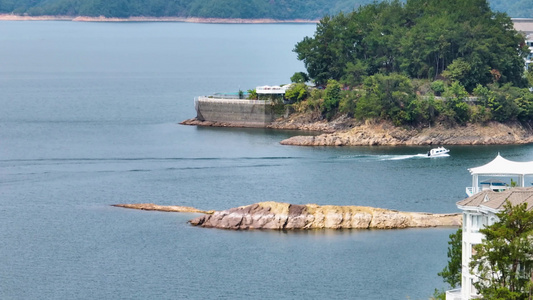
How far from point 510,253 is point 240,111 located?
74207mm

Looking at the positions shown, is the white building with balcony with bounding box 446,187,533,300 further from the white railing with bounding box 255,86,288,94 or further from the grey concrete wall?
the white railing with bounding box 255,86,288,94

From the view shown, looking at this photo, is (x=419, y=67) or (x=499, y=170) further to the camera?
(x=419, y=67)

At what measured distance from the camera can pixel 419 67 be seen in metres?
Result: 117

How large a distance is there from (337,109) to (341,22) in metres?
14.3

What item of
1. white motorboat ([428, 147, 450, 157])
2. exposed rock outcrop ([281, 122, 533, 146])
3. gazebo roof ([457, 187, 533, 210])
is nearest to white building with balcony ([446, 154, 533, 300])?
gazebo roof ([457, 187, 533, 210])

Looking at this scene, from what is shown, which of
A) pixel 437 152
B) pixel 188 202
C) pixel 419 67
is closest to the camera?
pixel 188 202

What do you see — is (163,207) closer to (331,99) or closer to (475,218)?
(475,218)

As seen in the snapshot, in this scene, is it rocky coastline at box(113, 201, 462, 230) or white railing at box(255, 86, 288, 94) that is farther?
white railing at box(255, 86, 288, 94)

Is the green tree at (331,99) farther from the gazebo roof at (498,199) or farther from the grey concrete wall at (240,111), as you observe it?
the gazebo roof at (498,199)

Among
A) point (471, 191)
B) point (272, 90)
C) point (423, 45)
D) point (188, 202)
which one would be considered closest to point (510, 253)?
point (471, 191)

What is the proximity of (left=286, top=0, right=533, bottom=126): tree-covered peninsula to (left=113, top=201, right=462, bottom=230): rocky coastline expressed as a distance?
122 ft

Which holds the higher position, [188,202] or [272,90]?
[272,90]

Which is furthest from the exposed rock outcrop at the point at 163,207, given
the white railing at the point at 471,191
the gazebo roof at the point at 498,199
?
the gazebo roof at the point at 498,199

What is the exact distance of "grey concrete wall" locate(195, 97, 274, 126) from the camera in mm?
116188
